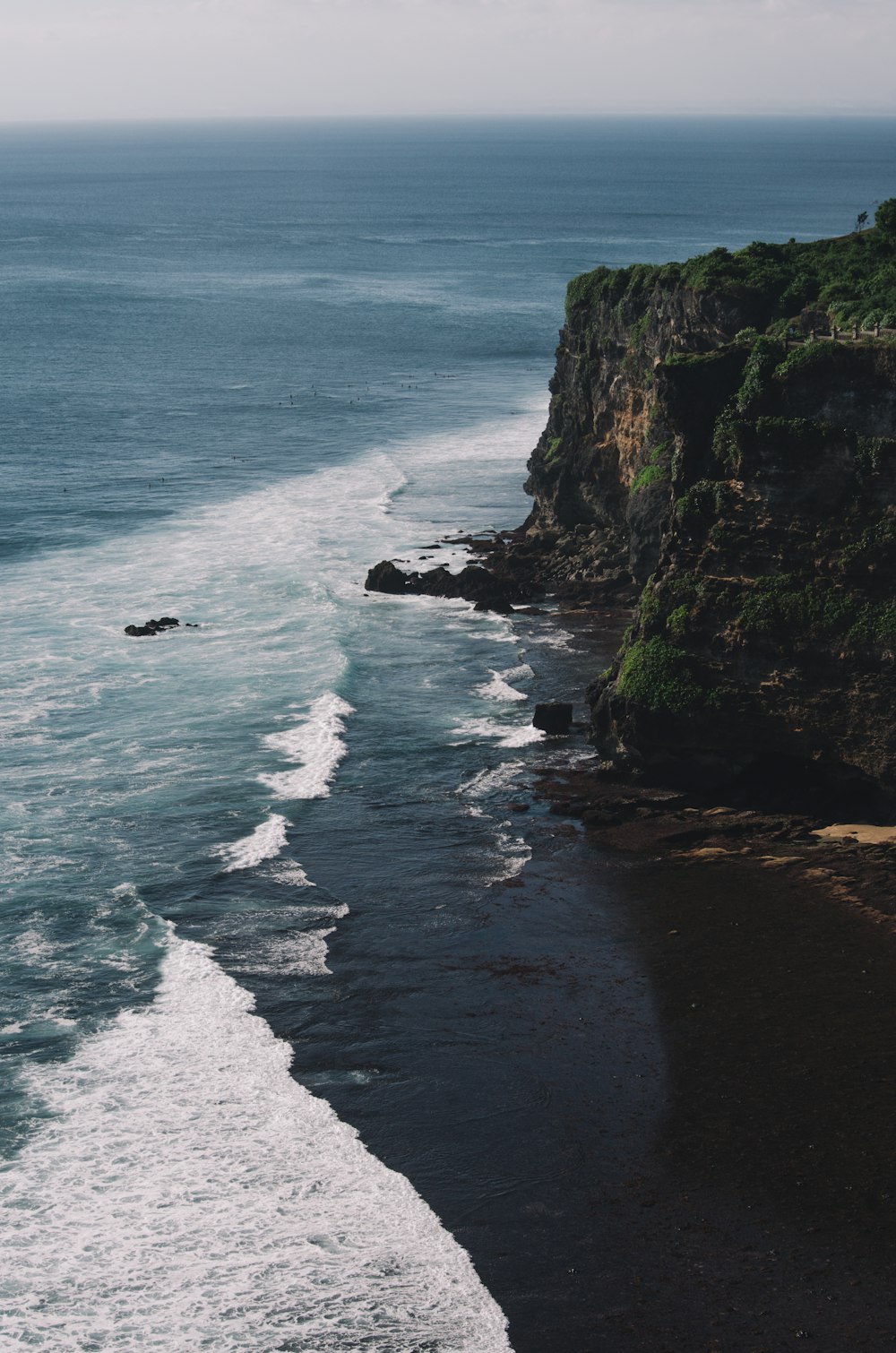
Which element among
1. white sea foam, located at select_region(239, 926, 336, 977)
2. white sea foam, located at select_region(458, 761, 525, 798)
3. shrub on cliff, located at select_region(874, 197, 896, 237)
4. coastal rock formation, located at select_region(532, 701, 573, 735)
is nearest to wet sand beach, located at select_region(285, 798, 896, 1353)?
white sea foam, located at select_region(239, 926, 336, 977)

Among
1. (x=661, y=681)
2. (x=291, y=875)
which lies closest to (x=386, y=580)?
(x=661, y=681)

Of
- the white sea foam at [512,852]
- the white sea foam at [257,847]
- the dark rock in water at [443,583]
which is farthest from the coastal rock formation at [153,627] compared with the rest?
the white sea foam at [512,852]

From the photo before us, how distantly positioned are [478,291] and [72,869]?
450 ft

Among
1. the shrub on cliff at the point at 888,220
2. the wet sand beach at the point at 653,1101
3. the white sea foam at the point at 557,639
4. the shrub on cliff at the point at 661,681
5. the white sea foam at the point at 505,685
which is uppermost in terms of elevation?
the shrub on cliff at the point at 888,220

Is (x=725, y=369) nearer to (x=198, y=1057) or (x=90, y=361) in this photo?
(x=198, y=1057)

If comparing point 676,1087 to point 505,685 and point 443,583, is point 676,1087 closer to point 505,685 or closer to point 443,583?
point 505,685

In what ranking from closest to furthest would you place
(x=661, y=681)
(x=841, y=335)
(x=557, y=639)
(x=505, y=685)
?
(x=841, y=335) → (x=661, y=681) → (x=505, y=685) → (x=557, y=639)

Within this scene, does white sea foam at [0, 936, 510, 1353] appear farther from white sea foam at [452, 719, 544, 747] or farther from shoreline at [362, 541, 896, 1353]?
white sea foam at [452, 719, 544, 747]

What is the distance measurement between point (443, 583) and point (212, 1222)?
4489cm

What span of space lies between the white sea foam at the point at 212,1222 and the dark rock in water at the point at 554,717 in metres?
20.5

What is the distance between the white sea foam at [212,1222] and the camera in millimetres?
26906

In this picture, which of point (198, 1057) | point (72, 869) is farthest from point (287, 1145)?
point (72, 869)

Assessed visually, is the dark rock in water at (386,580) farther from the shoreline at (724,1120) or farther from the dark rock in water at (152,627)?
the shoreline at (724,1120)

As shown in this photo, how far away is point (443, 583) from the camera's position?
71.2 m
